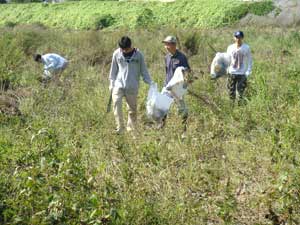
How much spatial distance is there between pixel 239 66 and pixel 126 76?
1.99 meters

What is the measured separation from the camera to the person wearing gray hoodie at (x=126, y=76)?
20.9 ft

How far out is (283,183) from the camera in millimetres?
3500

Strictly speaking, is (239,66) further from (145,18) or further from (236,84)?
(145,18)

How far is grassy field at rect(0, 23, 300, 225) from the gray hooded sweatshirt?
58cm

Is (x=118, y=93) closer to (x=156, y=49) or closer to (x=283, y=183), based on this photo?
(x=283, y=183)

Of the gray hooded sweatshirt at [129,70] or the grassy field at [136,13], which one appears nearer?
the gray hooded sweatshirt at [129,70]

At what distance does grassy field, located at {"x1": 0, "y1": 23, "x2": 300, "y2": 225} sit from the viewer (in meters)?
3.29

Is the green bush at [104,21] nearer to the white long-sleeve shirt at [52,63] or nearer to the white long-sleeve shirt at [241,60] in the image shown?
the white long-sleeve shirt at [52,63]

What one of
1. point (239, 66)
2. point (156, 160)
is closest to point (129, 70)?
point (239, 66)

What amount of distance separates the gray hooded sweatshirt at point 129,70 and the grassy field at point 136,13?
54.9 ft

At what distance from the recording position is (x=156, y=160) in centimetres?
464

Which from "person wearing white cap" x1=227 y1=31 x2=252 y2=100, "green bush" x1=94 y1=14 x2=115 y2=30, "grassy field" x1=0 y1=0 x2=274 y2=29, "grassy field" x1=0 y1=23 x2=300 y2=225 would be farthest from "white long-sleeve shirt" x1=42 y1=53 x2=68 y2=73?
"green bush" x1=94 y1=14 x2=115 y2=30

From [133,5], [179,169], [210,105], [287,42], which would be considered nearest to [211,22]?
[133,5]

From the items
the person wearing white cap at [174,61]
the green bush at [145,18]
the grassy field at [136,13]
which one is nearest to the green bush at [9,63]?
the person wearing white cap at [174,61]
